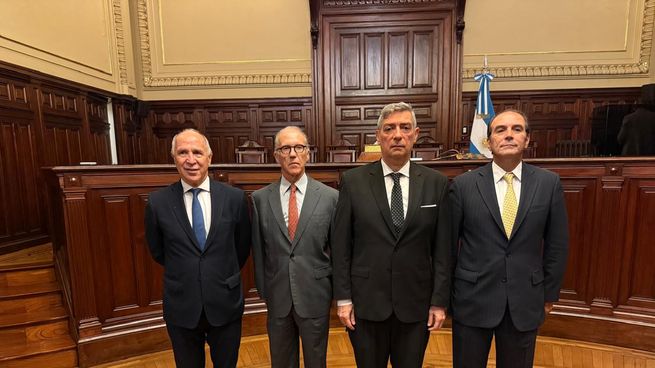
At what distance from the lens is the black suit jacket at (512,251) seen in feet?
4.48

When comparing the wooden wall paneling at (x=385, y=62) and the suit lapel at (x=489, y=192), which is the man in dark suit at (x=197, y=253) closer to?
the suit lapel at (x=489, y=192)

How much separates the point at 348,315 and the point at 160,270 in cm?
172

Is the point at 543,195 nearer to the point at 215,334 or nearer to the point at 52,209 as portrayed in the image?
the point at 215,334

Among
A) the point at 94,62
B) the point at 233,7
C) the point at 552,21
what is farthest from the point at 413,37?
the point at 94,62

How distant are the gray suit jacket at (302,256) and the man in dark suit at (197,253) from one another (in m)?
0.18

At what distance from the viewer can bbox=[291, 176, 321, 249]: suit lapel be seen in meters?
1.52

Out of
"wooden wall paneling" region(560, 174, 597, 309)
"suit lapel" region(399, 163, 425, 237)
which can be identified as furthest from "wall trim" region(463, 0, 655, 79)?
"suit lapel" region(399, 163, 425, 237)

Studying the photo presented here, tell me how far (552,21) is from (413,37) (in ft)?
6.94

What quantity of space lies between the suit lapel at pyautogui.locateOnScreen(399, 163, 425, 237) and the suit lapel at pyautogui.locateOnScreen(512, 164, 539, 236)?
1.34ft

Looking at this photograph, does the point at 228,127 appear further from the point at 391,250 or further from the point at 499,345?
the point at 499,345

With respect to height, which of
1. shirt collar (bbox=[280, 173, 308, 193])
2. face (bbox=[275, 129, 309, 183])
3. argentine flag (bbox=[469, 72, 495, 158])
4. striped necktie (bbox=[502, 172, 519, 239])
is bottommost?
striped necktie (bbox=[502, 172, 519, 239])

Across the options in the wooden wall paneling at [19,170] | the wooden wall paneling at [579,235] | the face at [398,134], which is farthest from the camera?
the wooden wall paneling at [19,170]

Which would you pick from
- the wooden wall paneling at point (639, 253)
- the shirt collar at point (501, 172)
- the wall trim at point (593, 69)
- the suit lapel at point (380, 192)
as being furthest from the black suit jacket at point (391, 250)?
the wall trim at point (593, 69)

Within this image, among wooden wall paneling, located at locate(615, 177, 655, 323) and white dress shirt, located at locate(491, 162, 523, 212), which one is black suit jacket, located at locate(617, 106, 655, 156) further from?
white dress shirt, located at locate(491, 162, 523, 212)
